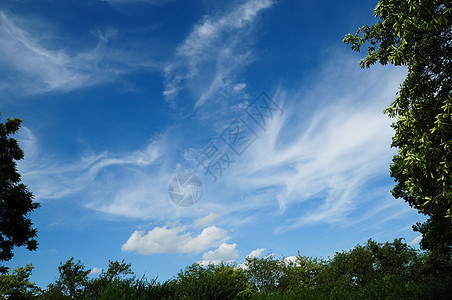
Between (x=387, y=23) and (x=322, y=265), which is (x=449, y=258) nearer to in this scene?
(x=322, y=265)

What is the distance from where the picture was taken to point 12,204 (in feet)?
68.2

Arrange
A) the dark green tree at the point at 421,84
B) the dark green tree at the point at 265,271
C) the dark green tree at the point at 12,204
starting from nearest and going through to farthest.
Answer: the dark green tree at the point at 421,84 → the dark green tree at the point at 12,204 → the dark green tree at the point at 265,271

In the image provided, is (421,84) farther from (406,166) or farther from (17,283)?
(17,283)

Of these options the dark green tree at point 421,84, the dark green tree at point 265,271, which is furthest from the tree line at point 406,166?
the dark green tree at point 265,271

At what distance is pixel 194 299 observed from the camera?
40.4 feet

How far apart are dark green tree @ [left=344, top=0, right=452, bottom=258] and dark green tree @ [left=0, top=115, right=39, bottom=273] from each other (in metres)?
23.6

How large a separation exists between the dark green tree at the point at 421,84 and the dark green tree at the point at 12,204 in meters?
23.6

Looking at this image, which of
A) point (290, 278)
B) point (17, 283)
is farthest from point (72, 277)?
point (290, 278)

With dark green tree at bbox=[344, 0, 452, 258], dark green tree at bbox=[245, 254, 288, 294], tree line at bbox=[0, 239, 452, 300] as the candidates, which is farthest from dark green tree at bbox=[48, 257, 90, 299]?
dark green tree at bbox=[344, 0, 452, 258]

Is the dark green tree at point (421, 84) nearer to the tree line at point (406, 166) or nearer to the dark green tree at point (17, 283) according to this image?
the tree line at point (406, 166)

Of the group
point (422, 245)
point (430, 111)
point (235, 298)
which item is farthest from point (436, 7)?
point (422, 245)

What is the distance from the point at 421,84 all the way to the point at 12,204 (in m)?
26.4

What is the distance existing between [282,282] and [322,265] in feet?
20.6

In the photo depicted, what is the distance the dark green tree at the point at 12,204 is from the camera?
795 inches
